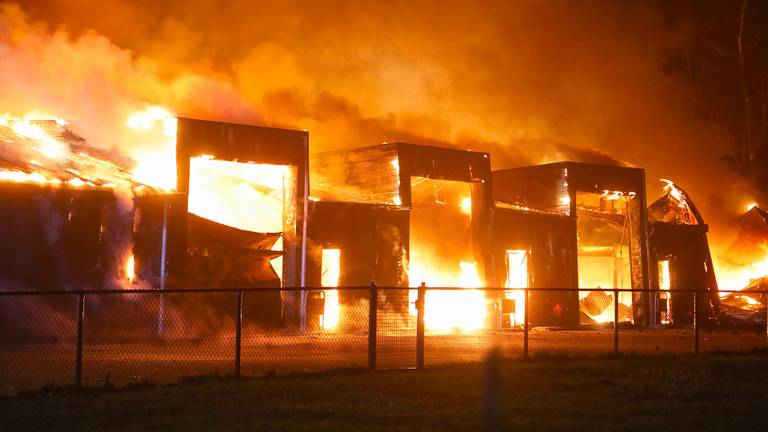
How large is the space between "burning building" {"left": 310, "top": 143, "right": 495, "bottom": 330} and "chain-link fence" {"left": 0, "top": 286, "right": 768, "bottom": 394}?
1.96ft

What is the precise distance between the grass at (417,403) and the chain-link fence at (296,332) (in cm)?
101

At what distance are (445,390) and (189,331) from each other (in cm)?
1155

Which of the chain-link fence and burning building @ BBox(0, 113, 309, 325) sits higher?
burning building @ BBox(0, 113, 309, 325)

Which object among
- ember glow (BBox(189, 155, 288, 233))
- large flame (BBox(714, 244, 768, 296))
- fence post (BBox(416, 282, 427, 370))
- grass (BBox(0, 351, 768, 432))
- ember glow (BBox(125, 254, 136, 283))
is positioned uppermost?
ember glow (BBox(189, 155, 288, 233))

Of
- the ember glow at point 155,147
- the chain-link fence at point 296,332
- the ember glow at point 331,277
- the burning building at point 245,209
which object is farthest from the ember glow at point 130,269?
the ember glow at point 331,277

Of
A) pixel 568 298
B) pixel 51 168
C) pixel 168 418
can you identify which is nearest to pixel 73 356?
pixel 51 168

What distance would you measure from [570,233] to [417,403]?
21285mm

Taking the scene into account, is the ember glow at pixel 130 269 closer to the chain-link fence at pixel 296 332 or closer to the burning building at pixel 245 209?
the chain-link fence at pixel 296 332

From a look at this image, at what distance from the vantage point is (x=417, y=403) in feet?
35.9

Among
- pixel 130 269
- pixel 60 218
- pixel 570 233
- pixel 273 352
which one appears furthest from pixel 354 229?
pixel 570 233

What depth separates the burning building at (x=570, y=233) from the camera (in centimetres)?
2998

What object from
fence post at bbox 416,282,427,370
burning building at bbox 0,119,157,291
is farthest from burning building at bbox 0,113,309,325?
fence post at bbox 416,282,427,370

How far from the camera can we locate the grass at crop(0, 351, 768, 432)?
9516 mm

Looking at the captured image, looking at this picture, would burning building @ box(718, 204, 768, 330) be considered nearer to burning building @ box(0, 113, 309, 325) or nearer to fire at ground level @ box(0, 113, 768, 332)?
fire at ground level @ box(0, 113, 768, 332)
